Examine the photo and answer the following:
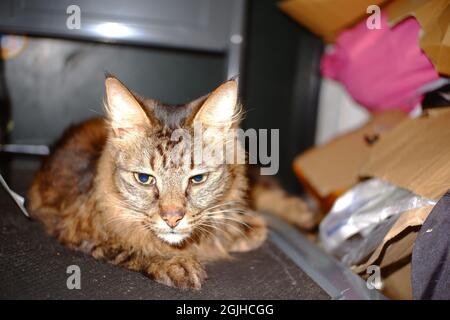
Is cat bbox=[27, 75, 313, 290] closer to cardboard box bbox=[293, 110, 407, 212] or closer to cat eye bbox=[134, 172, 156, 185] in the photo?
cat eye bbox=[134, 172, 156, 185]

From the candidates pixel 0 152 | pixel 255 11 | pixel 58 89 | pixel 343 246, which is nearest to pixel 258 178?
pixel 343 246

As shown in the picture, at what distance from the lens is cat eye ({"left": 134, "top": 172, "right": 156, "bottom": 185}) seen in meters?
1.12

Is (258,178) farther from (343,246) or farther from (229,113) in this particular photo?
(229,113)

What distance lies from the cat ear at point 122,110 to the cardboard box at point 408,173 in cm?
87

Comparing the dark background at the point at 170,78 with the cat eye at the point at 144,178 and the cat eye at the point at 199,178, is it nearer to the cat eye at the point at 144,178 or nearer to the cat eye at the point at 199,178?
the cat eye at the point at 144,178

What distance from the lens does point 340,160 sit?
75.8 inches

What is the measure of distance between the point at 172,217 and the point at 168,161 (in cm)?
17

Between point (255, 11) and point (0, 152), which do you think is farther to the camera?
point (255, 11)

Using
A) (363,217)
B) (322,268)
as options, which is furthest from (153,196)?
(363,217)

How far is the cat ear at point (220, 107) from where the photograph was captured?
3.59 ft

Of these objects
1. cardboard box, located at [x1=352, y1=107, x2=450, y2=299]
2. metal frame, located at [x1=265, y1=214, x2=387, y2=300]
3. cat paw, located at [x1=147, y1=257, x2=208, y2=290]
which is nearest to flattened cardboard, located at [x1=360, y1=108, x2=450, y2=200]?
cardboard box, located at [x1=352, y1=107, x2=450, y2=299]

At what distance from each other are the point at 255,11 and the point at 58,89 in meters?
1.38

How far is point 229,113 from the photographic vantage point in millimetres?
1188

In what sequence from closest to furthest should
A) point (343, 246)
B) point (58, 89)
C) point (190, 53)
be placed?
point (343, 246), point (58, 89), point (190, 53)
